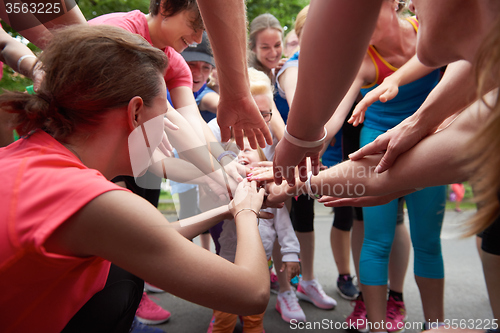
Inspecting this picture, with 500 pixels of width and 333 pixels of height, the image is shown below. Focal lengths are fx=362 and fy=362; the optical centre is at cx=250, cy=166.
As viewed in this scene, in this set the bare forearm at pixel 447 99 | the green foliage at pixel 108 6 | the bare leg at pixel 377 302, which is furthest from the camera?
the green foliage at pixel 108 6

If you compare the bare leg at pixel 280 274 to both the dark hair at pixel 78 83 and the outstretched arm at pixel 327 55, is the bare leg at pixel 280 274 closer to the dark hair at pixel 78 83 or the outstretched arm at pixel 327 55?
the outstretched arm at pixel 327 55

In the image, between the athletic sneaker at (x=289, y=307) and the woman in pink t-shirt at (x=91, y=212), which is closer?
the woman in pink t-shirt at (x=91, y=212)

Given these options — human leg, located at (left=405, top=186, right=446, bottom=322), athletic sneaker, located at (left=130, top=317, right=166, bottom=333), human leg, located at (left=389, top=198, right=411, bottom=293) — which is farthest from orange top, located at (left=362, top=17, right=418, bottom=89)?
athletic sneaker, located at (left=130, top=317, right=166, bottom=333)

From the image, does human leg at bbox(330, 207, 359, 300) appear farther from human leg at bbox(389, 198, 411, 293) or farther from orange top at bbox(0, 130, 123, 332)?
orange top at bbox(0, 130, 123, 332)

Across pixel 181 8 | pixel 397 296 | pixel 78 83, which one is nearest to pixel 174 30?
pixel 181 8

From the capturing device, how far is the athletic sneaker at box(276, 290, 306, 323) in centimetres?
234

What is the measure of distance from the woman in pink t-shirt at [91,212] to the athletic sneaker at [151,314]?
1.12 meters

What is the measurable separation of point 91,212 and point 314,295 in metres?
2.14

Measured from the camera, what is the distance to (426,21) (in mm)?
952

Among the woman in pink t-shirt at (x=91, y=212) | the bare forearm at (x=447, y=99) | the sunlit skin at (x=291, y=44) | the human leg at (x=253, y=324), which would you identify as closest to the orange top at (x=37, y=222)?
the woman in pink t-shirt at (x=91, y=212)

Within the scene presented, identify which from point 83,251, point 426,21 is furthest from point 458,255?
point 83,251

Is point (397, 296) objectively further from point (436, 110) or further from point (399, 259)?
point (436, 110)

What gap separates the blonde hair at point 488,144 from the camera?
67cm

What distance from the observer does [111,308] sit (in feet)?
4.02
